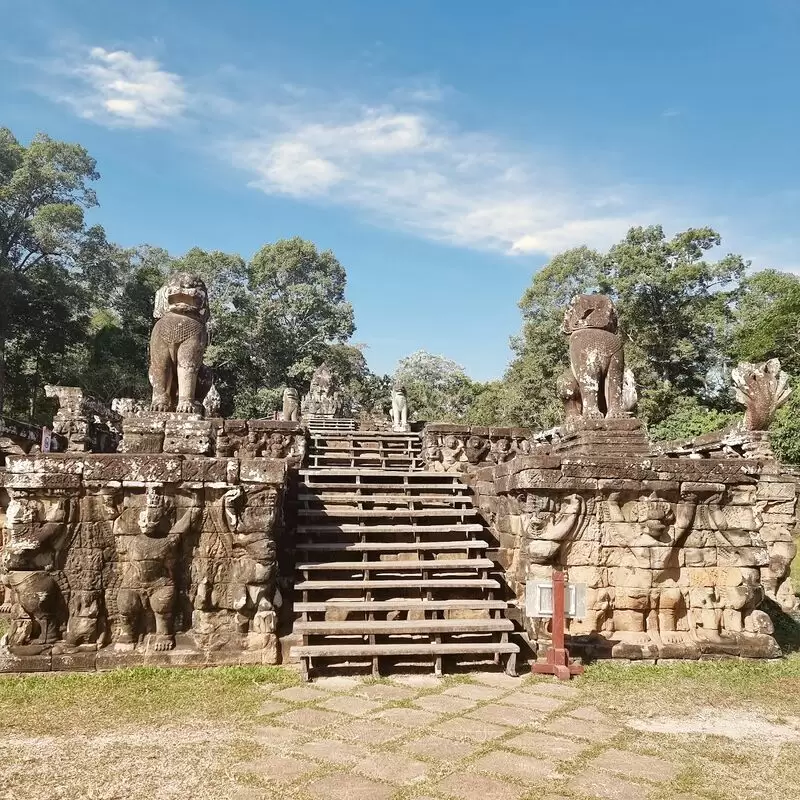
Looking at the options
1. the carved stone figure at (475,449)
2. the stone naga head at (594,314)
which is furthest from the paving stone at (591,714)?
the carved stone figure at (475,449)

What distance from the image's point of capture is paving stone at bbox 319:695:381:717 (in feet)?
13.8

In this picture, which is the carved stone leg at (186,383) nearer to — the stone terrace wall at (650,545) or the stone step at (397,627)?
the stone step at (397,627)

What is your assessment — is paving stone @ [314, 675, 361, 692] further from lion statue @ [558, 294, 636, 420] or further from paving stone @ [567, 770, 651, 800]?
lion statue @ [558, 294, 636, 420]

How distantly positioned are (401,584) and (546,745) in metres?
2.21

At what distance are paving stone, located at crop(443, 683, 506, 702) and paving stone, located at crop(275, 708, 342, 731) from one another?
2.99ft

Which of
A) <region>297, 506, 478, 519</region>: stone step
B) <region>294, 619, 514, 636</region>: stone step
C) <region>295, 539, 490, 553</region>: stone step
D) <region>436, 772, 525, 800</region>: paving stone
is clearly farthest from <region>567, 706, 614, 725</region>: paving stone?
<region>297, 506, 478, 519</region>: stone step

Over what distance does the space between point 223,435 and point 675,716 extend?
7.49 m

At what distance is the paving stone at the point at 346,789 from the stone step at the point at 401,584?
235 cm

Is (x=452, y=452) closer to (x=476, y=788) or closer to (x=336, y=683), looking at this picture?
(x=336, y=683)

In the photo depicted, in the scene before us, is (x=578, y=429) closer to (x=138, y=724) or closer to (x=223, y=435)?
(x=138, y=724)

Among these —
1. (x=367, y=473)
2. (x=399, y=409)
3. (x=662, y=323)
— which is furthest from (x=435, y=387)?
(x=367, y=473)

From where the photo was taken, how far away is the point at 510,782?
3.25 metres

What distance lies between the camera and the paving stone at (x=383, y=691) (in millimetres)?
4500

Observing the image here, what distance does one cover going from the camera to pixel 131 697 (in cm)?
444
